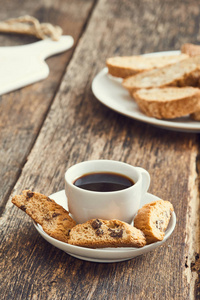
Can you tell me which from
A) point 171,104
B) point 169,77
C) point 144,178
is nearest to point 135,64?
point 169,77

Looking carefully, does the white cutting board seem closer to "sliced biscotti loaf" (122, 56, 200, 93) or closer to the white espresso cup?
"sliced biscotti loaf" (122, 56, 200, 93)

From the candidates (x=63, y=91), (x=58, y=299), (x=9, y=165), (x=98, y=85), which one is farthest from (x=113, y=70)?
(x=58, y=299)

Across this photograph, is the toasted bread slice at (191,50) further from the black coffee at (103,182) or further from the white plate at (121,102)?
the black coffee at (103,182)

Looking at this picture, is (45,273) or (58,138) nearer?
(45,273)

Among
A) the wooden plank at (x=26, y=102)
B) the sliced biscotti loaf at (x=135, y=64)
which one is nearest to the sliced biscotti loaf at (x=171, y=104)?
the sliced biscotti loaf at (x=135, y=64)

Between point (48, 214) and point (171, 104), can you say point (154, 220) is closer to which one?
point (48, 214)

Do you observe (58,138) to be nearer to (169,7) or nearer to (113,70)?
(113,70)
